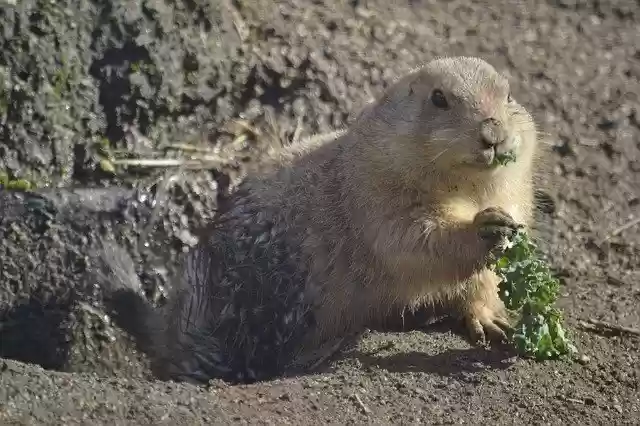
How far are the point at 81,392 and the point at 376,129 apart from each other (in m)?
2.42

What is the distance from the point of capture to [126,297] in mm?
7180

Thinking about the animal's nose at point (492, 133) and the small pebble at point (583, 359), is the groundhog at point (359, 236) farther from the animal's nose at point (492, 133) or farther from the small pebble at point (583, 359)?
the small pebble at point (583, 359)

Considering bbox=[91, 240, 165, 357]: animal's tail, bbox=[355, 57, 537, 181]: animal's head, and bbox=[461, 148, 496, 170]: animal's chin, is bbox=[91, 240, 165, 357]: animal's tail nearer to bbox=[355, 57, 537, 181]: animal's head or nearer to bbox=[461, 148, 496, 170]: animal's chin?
bbox=[355, 57, 537, 181]: animal's head

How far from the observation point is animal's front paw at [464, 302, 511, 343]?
5781 mm

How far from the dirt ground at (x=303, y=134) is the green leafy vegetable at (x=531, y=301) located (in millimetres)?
107

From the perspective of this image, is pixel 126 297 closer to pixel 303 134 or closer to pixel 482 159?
pixel 303 134

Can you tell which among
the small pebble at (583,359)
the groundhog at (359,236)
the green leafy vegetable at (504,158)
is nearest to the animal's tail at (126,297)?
the groundhog at (359,236)

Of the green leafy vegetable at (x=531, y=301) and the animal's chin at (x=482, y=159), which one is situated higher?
Answer: the animal's chin at (x=482, y=159)

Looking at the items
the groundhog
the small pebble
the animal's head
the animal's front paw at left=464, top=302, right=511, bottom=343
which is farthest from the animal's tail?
the small pebble

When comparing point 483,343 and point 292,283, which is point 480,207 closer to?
point 483,343

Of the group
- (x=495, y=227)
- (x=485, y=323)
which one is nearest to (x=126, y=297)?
(x=485, y=323)

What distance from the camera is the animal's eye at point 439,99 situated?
5723 mm

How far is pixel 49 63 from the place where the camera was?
749 centimetres

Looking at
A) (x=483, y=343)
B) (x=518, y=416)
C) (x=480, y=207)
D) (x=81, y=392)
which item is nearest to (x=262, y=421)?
(x=81, y=392)
